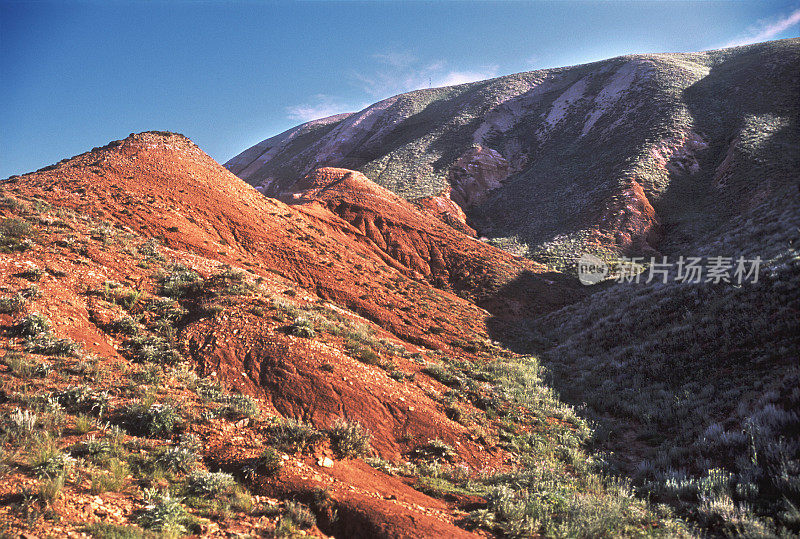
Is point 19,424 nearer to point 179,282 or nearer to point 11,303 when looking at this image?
point 11,303

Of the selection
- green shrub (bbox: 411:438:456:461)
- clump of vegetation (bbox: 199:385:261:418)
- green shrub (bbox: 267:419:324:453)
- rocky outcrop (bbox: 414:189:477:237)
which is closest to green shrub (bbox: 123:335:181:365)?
clump of vegetation (bbox: 199:385:261:418)

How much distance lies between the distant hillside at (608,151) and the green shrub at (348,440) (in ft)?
86.5

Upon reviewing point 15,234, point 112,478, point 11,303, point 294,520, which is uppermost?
point 15,234

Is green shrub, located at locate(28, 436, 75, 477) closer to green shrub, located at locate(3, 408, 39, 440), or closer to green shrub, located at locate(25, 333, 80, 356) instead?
green shrub, located at locate(3, 408, 39, 440)

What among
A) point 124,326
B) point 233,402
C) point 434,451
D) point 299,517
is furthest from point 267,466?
point 124,326

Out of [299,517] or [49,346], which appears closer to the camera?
[299,517]

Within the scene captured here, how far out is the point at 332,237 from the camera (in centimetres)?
2272

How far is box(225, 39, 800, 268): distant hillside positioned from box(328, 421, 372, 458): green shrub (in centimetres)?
2637

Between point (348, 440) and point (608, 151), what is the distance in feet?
151

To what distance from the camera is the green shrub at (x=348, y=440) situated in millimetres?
5877

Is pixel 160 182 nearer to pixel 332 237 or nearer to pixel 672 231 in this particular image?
pixel 332 237

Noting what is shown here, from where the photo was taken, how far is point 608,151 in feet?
131

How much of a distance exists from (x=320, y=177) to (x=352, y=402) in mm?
32150

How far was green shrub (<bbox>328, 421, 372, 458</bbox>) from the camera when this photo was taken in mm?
5877
